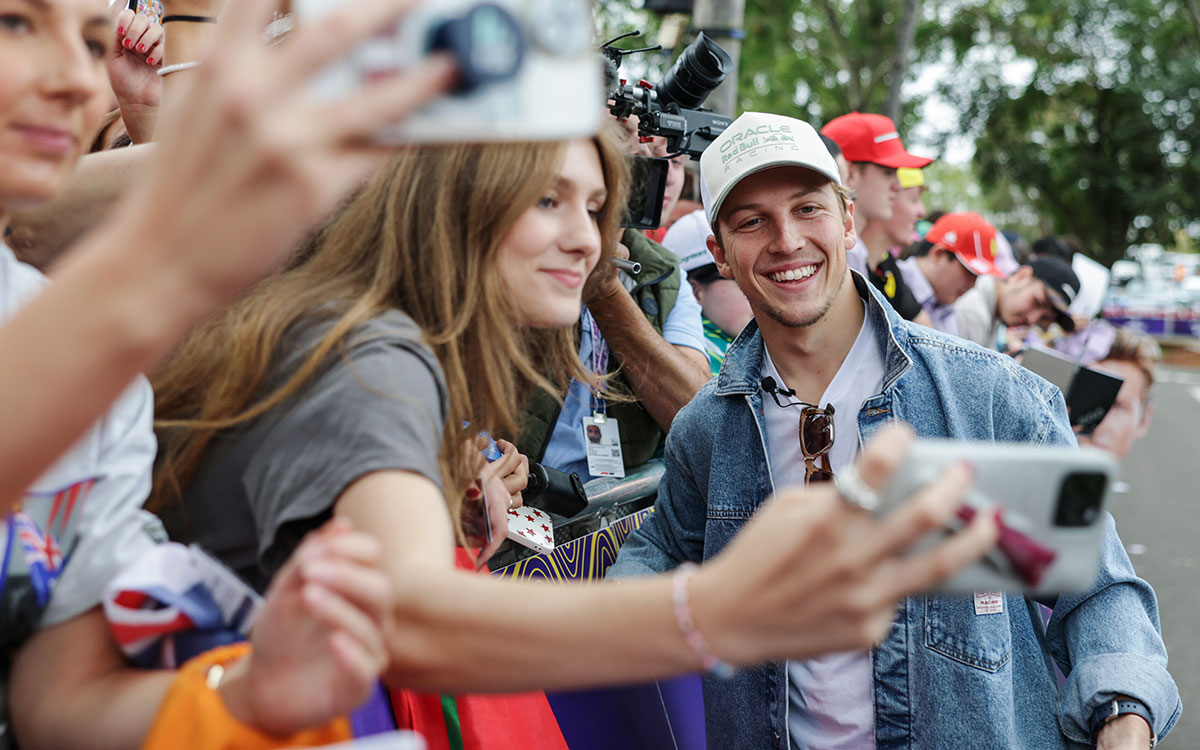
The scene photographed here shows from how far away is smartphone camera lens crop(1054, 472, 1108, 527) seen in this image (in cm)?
106

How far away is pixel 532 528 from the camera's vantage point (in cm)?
259

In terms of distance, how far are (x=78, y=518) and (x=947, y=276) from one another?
5851 mm

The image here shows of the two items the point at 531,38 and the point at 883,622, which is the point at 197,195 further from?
the point at 883,622

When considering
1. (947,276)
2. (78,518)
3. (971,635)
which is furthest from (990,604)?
(947,276)

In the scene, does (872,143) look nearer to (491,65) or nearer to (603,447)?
(603,447)

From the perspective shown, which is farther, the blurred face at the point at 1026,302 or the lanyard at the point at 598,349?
the blurred face at the point at 1026,302

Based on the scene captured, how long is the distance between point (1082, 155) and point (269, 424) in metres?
27.5

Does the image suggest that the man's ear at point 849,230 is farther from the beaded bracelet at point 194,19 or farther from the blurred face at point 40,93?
the blurred face at point 40,93

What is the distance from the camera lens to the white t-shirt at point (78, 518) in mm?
1225

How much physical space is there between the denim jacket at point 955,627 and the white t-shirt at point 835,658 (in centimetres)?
4

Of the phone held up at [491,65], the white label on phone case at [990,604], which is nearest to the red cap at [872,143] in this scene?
the white label on phone case at [990,604]

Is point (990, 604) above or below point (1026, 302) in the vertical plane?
above

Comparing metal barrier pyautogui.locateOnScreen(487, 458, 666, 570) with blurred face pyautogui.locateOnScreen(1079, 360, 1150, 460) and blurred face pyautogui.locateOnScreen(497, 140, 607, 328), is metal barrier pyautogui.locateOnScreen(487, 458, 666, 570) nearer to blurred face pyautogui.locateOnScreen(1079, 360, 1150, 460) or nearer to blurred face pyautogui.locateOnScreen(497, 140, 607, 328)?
blurred face pyautogui.locateOnScreen(497, 140, 607, 328)

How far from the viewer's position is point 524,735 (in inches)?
79.2
